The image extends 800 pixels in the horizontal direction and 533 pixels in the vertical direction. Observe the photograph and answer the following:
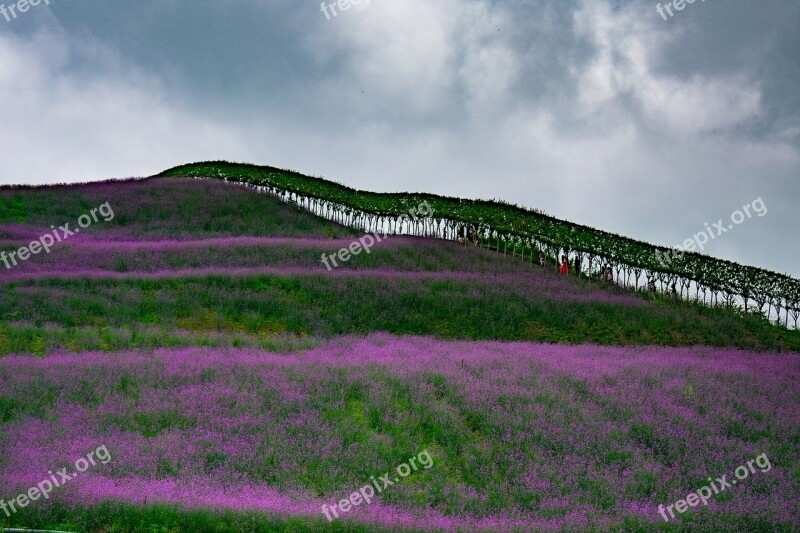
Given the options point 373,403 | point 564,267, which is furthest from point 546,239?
point 373,403

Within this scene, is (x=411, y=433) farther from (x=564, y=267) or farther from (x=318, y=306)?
(x=564, y=267)

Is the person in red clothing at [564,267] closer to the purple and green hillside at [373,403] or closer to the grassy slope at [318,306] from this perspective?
the grassy slope at [318,306]

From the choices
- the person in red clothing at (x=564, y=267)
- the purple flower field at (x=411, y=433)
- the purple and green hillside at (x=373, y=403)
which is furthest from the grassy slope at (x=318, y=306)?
the purple flower field at (x=411, y=433)

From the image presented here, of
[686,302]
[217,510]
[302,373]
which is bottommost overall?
[217,510]

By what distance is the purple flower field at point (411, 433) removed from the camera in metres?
10.3

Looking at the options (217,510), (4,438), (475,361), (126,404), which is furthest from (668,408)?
(4,438)

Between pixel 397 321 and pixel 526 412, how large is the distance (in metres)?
10.4

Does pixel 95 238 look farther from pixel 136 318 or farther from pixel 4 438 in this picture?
pixel 4 438

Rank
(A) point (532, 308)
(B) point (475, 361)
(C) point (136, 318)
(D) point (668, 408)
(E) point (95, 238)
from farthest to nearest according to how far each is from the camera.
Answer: (E) point (95, 238), (A) point (532, 308), (C) point (136, 318), (B) point (475, 361), (D) point (668, 408)

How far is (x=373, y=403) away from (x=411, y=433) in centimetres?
126

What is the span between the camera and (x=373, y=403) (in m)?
13.8

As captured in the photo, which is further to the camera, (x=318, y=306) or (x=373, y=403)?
(x=318, y=306)

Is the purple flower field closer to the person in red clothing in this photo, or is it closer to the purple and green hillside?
the purple and green hillside

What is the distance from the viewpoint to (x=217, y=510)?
30.0 ft
